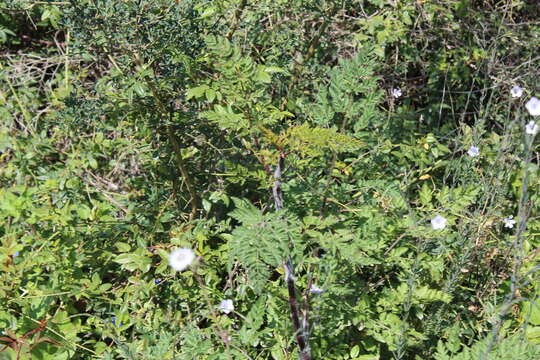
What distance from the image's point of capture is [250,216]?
1575 mm

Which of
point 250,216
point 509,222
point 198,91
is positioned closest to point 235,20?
point 198,91

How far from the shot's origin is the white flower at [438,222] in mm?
2021

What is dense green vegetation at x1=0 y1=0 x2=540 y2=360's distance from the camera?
176 cm

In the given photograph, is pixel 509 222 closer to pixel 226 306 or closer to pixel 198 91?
pixel 226 306

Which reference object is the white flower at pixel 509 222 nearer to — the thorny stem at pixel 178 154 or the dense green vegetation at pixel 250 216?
the dense green vegetation at pixel 250 216

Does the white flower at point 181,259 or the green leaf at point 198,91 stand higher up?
the green leaf at point 198,91

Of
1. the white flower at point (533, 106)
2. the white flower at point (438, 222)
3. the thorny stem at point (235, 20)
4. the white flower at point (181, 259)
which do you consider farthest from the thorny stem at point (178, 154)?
the white flower at point (533, 106)

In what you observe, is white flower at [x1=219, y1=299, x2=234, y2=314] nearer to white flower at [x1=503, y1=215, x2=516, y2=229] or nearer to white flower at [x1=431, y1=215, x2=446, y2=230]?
white flower at [x1=431, y1=215, x2=446, y2=230]

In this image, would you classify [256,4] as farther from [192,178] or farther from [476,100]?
[476,100]

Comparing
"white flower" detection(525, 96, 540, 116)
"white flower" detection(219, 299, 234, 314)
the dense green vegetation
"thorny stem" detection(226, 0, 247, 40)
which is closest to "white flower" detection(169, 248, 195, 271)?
the dense green vegetation

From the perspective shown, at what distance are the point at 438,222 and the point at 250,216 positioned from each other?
815 mm

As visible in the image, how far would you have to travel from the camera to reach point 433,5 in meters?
3.05

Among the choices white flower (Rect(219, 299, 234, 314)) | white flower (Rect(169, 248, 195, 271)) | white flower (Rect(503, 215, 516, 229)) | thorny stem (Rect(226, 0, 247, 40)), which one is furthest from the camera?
white flower (Rect(503, 215, 516, 229))

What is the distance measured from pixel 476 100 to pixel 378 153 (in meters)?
1.15
